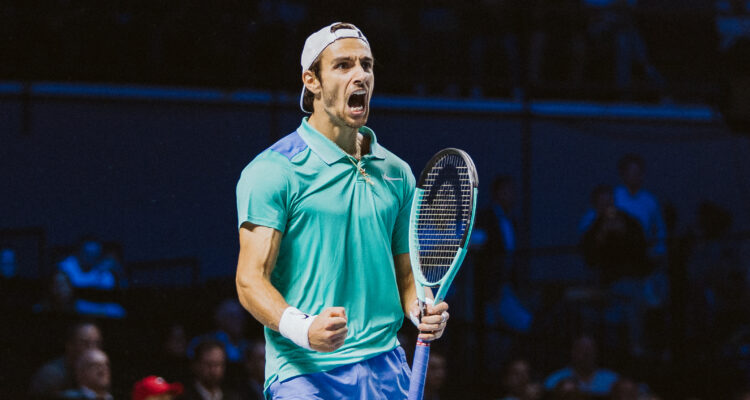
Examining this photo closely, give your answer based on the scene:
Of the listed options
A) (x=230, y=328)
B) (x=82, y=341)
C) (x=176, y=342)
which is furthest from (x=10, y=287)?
(x=82, y=341)

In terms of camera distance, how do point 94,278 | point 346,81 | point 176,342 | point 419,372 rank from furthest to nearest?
point 94,278 → point 176,342 → point 346,81 → point 419,372

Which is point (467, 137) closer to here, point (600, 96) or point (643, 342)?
point (600, 96)

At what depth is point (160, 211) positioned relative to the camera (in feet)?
40.7

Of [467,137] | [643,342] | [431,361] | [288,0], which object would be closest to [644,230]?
[643,342]

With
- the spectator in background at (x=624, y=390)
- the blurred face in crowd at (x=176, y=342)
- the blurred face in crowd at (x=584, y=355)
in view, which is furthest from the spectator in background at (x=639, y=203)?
the blurred face in crowd at (x=176, y=342)

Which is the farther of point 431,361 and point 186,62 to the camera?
point 186,62

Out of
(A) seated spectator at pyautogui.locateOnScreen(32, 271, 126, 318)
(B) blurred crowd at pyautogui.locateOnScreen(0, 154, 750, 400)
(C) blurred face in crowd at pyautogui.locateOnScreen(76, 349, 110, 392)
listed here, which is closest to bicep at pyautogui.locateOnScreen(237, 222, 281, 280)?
(C) blurred face in crowd at pyautogui.locateOnScreen(76, 349, 110, 392)

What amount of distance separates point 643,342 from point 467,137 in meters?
3.93

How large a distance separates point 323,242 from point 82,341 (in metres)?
4.42

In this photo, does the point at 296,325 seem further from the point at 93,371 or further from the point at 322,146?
the point at 93,371

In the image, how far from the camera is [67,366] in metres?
7.64

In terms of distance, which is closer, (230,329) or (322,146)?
(322,146)

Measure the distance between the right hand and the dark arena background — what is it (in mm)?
4802

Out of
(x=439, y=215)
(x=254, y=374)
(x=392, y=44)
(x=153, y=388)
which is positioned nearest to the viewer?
(x=439, y=215)
